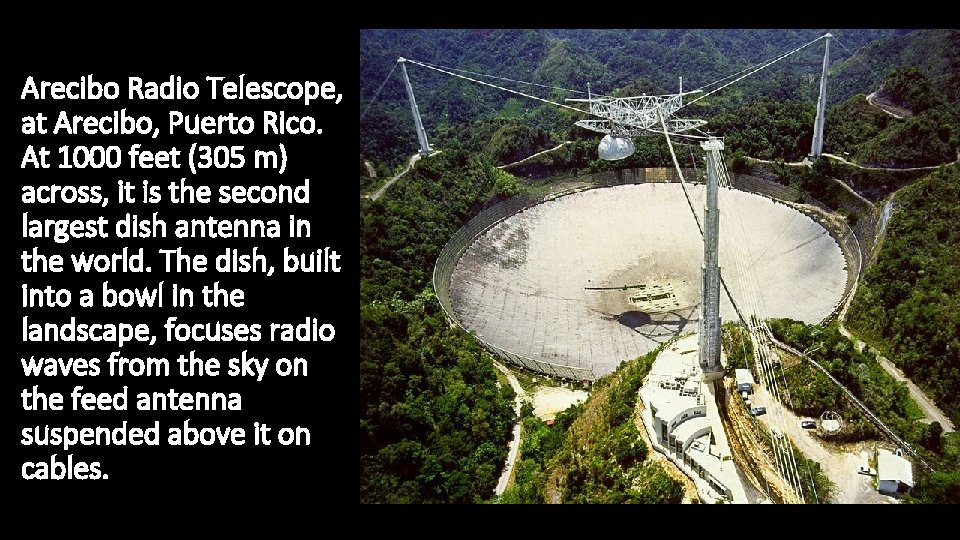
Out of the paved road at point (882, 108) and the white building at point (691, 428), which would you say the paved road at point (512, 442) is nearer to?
the white building at point (691, 428)

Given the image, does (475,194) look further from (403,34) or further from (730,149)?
(403,34)

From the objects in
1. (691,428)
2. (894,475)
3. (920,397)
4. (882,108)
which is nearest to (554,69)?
(882,108)

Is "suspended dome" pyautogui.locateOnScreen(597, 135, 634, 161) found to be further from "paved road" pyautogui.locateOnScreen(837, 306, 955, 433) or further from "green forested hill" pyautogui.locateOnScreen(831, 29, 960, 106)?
"green forested hill" pyautogui.locateOnScreen(831, 29, 960, 106)

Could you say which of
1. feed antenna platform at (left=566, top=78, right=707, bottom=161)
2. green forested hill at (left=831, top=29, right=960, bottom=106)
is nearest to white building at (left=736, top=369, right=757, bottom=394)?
feed antenna platform at (left=566, top=78, right=707, bottom=161)

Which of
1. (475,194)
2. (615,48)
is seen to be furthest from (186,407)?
(615,48)

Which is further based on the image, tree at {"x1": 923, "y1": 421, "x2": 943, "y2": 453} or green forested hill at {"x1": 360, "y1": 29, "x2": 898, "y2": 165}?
green forested hill at {"x1": 360, "y1": 29, "x2": 898, "y2": 165}

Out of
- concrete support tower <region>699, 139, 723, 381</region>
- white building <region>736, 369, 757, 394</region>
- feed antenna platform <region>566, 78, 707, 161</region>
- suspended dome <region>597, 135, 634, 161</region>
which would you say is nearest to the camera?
concrete support tower <region>699, 139, 723, 381</region>

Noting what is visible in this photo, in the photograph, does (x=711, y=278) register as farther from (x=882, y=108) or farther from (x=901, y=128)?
(x=882, y=108)

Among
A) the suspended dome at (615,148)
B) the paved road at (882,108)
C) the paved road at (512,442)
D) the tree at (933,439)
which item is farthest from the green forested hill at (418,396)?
the paved road at (882,108)
